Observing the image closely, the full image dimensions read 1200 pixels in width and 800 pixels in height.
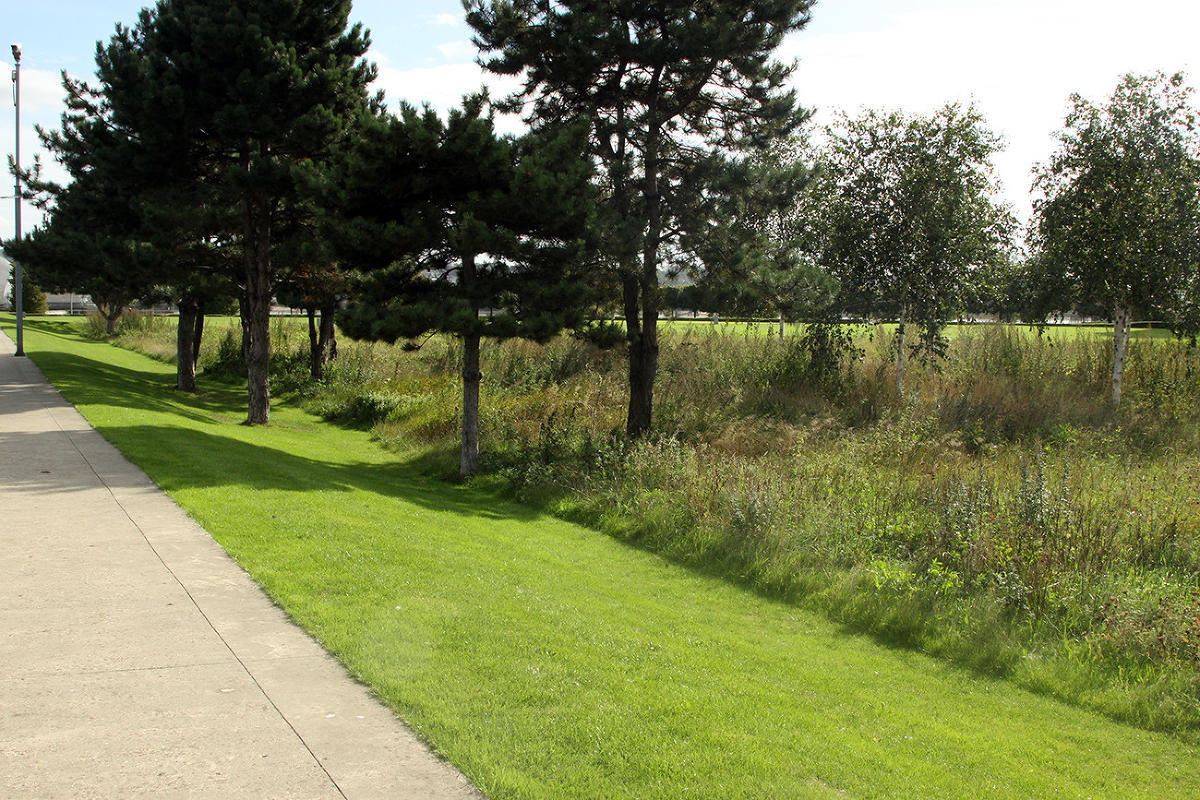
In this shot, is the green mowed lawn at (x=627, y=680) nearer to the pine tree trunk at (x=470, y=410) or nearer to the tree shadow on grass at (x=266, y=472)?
the tree shadow on grass at (x=266, y=472)

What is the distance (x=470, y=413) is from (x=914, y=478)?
26.0ft

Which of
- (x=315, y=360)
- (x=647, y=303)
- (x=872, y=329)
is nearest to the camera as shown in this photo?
(x=647, y=303)

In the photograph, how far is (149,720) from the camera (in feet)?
15.0

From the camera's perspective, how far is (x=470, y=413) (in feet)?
53.2

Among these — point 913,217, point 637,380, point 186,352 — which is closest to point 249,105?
point 186,352

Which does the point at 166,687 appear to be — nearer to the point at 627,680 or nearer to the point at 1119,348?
the point at 627,680

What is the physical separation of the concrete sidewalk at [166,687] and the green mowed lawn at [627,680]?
0.88ft

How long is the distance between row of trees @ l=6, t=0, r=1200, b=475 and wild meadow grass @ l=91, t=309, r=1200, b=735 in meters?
1.81

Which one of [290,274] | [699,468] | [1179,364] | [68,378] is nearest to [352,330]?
[699,468]

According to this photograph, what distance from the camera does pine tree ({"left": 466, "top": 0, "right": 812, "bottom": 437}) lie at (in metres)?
15.8

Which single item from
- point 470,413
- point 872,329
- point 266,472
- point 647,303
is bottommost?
point 266,472

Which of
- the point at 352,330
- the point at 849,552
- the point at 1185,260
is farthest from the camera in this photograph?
the point at 1185,260

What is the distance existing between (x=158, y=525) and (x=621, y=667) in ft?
17.0

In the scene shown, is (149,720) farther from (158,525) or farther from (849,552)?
(849,552)
